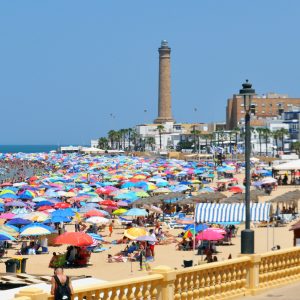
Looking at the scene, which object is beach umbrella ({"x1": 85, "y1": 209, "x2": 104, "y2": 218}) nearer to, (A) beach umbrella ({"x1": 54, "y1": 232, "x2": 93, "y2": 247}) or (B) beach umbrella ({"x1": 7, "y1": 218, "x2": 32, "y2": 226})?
(B) beach umbrella ({"x1": 7, "y1": 218, "x2": 32, "y2": 226})

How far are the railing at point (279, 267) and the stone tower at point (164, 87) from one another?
166 meters

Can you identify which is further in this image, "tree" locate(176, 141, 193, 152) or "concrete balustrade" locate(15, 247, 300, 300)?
"tree" locate(176, 141, 193, 152)

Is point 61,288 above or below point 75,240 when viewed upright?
above

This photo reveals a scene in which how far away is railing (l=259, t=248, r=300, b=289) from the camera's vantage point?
1535cm

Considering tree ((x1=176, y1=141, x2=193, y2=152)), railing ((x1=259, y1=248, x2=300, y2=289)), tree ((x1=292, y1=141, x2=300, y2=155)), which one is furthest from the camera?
tree ((x1=176, y1=141, x2=193, y2=152))

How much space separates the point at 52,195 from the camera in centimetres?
5328

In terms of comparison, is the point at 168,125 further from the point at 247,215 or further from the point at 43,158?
the point at 247,215

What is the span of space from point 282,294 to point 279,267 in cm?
101

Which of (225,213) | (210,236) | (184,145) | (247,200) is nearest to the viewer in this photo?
(247,200)

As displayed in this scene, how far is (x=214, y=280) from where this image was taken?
14.1 meters

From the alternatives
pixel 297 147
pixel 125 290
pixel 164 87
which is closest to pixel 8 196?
pixel 125 290

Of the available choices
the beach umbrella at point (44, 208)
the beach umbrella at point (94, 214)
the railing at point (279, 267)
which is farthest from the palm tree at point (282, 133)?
the railing at point (279, 267)

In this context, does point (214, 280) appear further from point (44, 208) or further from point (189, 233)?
point (44, 208)

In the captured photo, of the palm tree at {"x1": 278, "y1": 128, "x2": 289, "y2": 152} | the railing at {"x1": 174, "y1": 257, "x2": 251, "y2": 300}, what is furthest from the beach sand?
the palm tree at {"x1": 278, "y1": 128, "x2": 289, "y2": 152}
